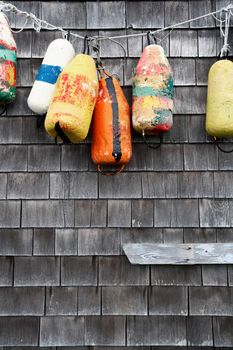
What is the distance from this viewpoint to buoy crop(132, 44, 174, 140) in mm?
2518

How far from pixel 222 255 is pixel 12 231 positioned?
1269mm

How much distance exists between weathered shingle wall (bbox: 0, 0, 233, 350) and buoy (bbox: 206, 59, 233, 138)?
16 centimetres

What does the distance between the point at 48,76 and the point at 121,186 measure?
0.78 meters

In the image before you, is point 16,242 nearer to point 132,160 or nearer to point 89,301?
point 89,301

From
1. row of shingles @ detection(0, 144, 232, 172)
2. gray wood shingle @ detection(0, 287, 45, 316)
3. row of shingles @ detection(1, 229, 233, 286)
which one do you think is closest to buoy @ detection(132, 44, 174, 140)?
row of shingles @ detection(0, 144, 232, 172)

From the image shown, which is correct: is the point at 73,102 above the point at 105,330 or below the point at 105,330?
above

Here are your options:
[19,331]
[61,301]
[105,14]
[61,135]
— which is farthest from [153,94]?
[19,331]

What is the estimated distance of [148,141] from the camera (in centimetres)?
275

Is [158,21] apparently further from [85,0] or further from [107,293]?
[107,293]

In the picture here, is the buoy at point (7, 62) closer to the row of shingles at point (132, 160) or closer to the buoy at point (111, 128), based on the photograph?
the row of shingles at point (132, 160)

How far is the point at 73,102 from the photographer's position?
243 centimetres

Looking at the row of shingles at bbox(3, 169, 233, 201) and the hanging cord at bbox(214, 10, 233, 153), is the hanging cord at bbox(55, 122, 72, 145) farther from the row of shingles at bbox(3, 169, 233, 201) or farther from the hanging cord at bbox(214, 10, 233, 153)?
the hanging cord at bbox(214, 10, 233, 153)

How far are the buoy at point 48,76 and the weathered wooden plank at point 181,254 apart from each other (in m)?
0.99

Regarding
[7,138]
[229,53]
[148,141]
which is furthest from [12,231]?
[229,53]
